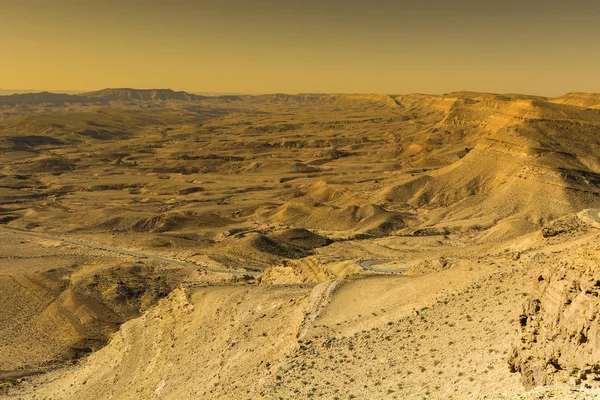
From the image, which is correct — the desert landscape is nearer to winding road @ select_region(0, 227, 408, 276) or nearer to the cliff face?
the cliff face

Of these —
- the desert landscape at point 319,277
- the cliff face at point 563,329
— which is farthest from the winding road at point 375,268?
the cliff face at point 563,329

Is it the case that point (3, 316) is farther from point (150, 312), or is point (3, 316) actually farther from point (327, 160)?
point (327, 160)

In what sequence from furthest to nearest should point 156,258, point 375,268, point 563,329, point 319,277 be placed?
point 156,258 → point 375,268 → point 319,277 → point 563,329

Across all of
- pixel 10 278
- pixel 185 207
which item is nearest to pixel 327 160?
pixel 185 207

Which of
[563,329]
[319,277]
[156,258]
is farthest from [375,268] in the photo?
[156,258]

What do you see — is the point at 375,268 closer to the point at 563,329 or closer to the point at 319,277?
the point at 319,277

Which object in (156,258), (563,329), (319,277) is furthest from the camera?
(156,258)
